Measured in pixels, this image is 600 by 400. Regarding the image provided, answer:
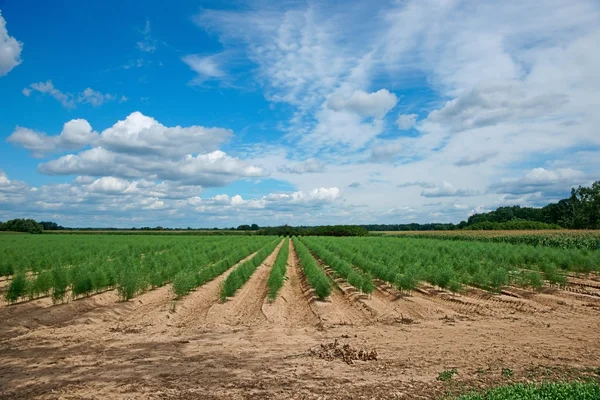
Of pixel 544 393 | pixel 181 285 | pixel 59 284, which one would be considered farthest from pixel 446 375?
pixel 59 284

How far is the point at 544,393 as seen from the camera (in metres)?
5.00

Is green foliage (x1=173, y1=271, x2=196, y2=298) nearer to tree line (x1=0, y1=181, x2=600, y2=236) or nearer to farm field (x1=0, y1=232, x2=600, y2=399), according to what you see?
farm field (x1=0, y1=232, x2=600, y2=399)

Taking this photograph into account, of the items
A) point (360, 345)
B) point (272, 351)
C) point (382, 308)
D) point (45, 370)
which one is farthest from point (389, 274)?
point (45, 370)

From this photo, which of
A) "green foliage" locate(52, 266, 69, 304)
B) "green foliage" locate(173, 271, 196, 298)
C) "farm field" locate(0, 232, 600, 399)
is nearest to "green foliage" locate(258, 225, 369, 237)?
"farm field" locate(0, 232, 600, 399)

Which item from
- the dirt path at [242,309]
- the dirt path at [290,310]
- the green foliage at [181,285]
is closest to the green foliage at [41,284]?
the green foliage at [181,285]

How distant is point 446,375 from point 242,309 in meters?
7.05

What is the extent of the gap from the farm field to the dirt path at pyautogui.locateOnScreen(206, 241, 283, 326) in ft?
0.22

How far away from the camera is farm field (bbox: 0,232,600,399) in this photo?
6.02 meters

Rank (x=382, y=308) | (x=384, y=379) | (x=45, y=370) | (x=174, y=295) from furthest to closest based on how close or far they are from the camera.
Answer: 1. (x=174, y=295)
2. (x=382, y=308)
3. (x=45, y=370)
4. (x=384, y=379)

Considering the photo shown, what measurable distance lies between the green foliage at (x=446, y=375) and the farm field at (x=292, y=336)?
A: 0.10 feet

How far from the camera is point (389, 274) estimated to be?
49.8ft

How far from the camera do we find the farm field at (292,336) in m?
6.02

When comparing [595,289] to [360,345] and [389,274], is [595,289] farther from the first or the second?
[360,345]

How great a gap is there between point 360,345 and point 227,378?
9.63ft
